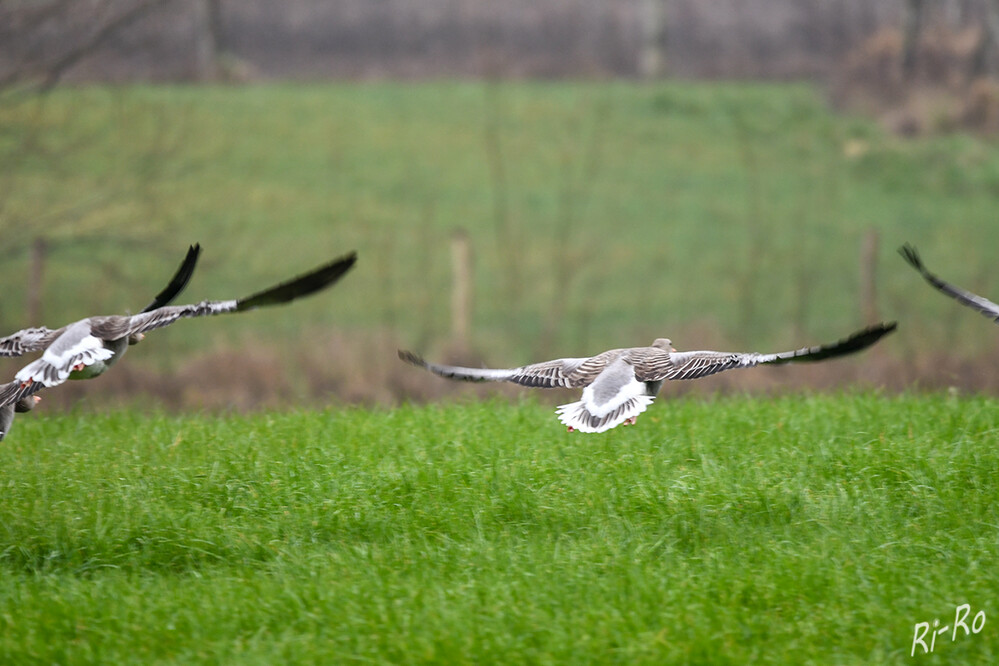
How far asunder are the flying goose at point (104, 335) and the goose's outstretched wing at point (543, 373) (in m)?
0.73

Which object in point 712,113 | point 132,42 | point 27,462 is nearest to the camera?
point 27,462

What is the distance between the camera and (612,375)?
23.0 feet

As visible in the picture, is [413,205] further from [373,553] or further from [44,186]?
[373,553]

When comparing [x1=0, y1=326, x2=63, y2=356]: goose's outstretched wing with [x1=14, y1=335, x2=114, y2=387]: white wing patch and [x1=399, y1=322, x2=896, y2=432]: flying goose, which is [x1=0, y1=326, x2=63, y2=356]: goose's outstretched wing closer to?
[x1=14, y1=335, x2=114, y2=387]: white wing patch

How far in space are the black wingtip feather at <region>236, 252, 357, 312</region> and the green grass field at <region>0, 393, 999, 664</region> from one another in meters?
1.29

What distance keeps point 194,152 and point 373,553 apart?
22216 millimetres

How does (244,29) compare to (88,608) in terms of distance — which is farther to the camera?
(244,29)

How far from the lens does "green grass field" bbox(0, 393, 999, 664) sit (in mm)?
5406

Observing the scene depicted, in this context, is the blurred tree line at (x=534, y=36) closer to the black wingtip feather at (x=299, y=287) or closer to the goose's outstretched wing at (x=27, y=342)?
the goose's outstretched wing at (x=27, y=342)

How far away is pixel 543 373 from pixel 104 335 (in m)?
2.76

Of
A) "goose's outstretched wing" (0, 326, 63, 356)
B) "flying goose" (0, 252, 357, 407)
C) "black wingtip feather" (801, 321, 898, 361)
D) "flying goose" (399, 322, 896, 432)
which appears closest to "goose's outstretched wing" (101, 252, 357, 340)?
"flying goose" (0, 252, 357, 407)

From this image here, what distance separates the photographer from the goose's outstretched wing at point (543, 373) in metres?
6.89

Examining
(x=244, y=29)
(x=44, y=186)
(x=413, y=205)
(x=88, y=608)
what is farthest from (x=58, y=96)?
(x=88, y=608)

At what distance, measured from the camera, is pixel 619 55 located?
108ft
